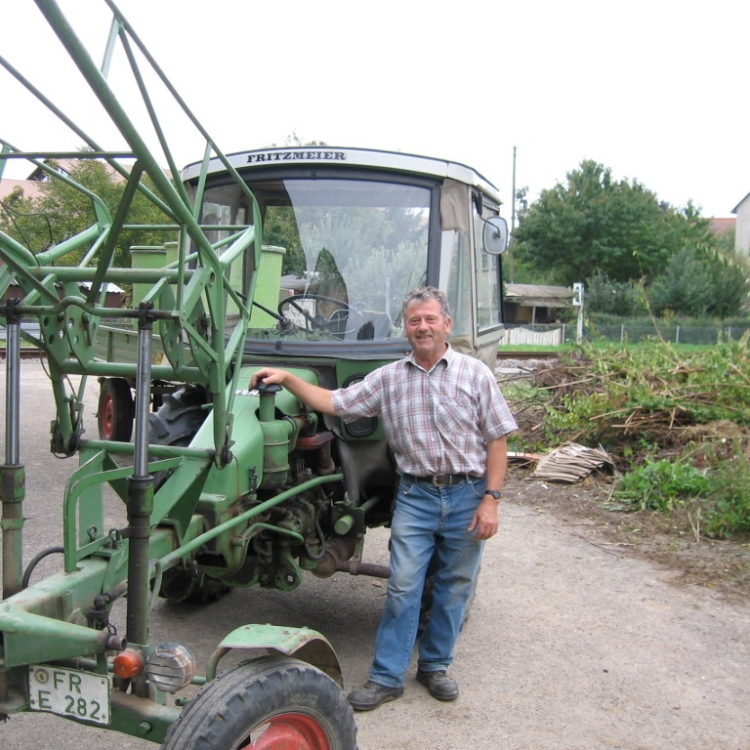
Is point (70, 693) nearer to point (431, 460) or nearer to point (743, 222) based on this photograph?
point (431, 460)

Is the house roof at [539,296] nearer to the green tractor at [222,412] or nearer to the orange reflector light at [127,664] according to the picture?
the green tractor at [222,412]

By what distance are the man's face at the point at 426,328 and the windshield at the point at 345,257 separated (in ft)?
1.62

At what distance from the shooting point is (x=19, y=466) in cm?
294

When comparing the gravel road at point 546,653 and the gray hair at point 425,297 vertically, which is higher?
the gray hair at point 425,297

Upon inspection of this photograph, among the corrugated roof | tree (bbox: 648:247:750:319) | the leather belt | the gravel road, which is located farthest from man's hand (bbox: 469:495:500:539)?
the corrugated roof

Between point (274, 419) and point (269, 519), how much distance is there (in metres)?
0.50

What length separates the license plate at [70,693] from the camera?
2637 mm

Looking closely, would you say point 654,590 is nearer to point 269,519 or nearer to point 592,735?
point 592,735

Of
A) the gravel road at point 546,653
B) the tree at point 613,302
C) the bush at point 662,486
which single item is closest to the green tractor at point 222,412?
the gravel road at point 546,653

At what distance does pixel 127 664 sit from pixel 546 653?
2.81 meters

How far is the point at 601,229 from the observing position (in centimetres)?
5044

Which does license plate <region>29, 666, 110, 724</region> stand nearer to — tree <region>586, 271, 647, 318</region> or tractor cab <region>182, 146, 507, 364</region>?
tractor cab <region>182, 146, 507, 364</region>

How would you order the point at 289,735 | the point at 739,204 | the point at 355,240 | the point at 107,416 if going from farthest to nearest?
1. the point at 739,204
2. the point at 107,416
3. the point at 355,240
4. the point at 289,735

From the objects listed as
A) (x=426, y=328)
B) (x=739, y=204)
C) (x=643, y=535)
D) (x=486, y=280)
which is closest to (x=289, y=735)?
(x=426, y=328)
